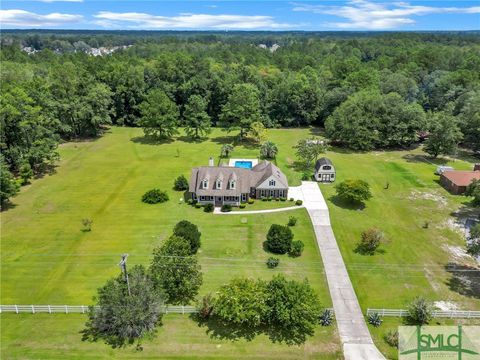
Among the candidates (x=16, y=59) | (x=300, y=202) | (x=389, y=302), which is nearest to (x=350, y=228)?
(x=300, y=202)

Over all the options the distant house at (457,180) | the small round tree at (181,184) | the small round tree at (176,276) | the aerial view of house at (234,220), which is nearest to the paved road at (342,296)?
the aerial view of house at (234,220)

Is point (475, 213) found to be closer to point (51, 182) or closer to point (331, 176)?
point (331, 176)

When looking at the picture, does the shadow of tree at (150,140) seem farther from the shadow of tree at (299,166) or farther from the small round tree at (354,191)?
the small round tree at (354,191)

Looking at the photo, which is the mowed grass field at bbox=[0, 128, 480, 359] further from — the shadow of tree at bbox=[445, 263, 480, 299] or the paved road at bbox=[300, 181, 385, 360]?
the paved road at bbox=[300, 181, 385, 360]

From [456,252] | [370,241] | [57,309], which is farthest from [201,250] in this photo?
[456,252]

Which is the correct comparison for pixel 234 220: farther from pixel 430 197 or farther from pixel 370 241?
pixel 430 197

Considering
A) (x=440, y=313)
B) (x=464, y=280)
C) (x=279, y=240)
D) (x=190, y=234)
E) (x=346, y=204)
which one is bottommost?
(x=346, y=204)
